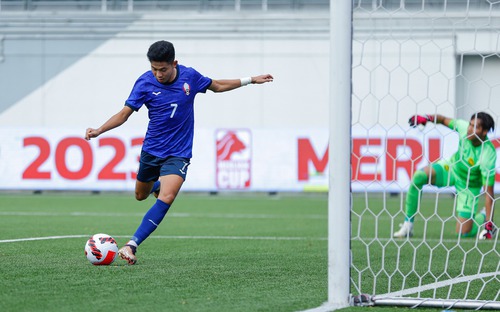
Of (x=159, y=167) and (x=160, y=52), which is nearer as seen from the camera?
(x=160, y=52)

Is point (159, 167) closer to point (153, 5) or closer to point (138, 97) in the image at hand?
point (138, 97)

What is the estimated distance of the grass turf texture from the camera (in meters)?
4.81

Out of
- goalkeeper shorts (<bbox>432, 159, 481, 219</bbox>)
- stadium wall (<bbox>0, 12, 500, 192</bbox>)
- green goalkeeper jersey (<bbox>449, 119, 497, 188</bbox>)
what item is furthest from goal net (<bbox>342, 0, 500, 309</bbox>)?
green goalkeeper jersey (<bbox>449, 119, 497, 188</bbox>)

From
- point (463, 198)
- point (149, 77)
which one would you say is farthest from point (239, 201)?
point (149, 77)

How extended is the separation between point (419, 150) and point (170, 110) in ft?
39.9

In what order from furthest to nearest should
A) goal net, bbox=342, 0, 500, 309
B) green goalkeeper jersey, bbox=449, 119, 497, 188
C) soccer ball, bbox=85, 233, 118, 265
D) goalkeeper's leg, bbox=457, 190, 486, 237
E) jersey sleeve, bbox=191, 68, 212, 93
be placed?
1. goalkeeper's leg, bbox=457, 190, 486, 237
2. green goalkeeper jersey, bbox=449, 119, 497, 188
3. jersey sleeve, bbox=191, 68, 212, 93
4. soccer ball, bbox=85, 233, 118, 265
5. goal net, bbox=342, 0, 500, 309

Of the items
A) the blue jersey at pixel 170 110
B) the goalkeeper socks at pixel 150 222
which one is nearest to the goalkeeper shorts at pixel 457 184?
the blue jersey at pixel 170 110

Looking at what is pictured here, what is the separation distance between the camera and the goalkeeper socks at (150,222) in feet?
22.0

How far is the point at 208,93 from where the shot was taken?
74.4ft

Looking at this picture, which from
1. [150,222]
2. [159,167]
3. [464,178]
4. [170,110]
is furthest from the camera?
[464,178]

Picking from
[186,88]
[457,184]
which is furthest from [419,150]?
[186,88]

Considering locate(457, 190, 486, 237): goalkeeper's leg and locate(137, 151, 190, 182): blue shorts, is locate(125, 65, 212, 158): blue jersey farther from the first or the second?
locate(457, 190, 486, 237): goalkeeper's leg

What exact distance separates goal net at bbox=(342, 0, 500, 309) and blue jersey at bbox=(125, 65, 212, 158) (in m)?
1.43

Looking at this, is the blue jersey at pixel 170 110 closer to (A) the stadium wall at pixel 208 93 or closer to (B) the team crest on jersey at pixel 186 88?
(B) the team crest on jersey at pixel 186 88
